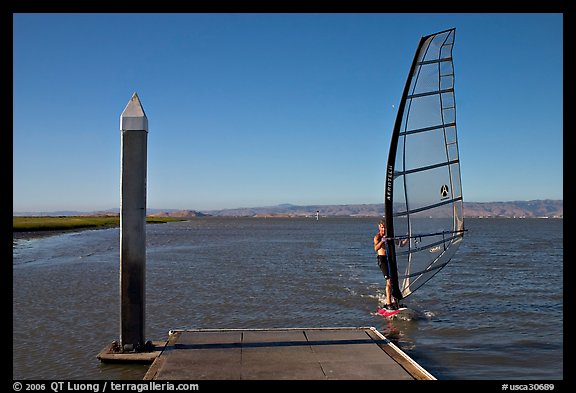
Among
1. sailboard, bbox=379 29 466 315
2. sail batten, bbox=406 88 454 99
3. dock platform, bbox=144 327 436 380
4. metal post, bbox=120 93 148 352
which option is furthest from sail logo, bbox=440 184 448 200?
metal post, bbox=120 93 148 352

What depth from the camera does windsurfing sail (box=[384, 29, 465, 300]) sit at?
32.8ft

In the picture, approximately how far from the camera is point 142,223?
739 cm

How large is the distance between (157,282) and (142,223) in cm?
1053

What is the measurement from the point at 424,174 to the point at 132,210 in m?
5.61

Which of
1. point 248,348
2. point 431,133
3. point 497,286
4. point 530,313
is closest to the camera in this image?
point 248,348

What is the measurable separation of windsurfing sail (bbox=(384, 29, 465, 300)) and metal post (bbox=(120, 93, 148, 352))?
4.50 m

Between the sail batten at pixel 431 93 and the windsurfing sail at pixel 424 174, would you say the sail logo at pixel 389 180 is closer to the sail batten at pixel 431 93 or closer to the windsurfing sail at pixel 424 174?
the windsurfing sail at pixel 424 174

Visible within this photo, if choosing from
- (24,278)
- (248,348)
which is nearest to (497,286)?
(248,348)

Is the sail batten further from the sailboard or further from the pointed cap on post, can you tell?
the pointed cap on post

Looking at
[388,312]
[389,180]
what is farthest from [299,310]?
[389,180]

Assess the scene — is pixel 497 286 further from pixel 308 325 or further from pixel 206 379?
pixel 206 379
